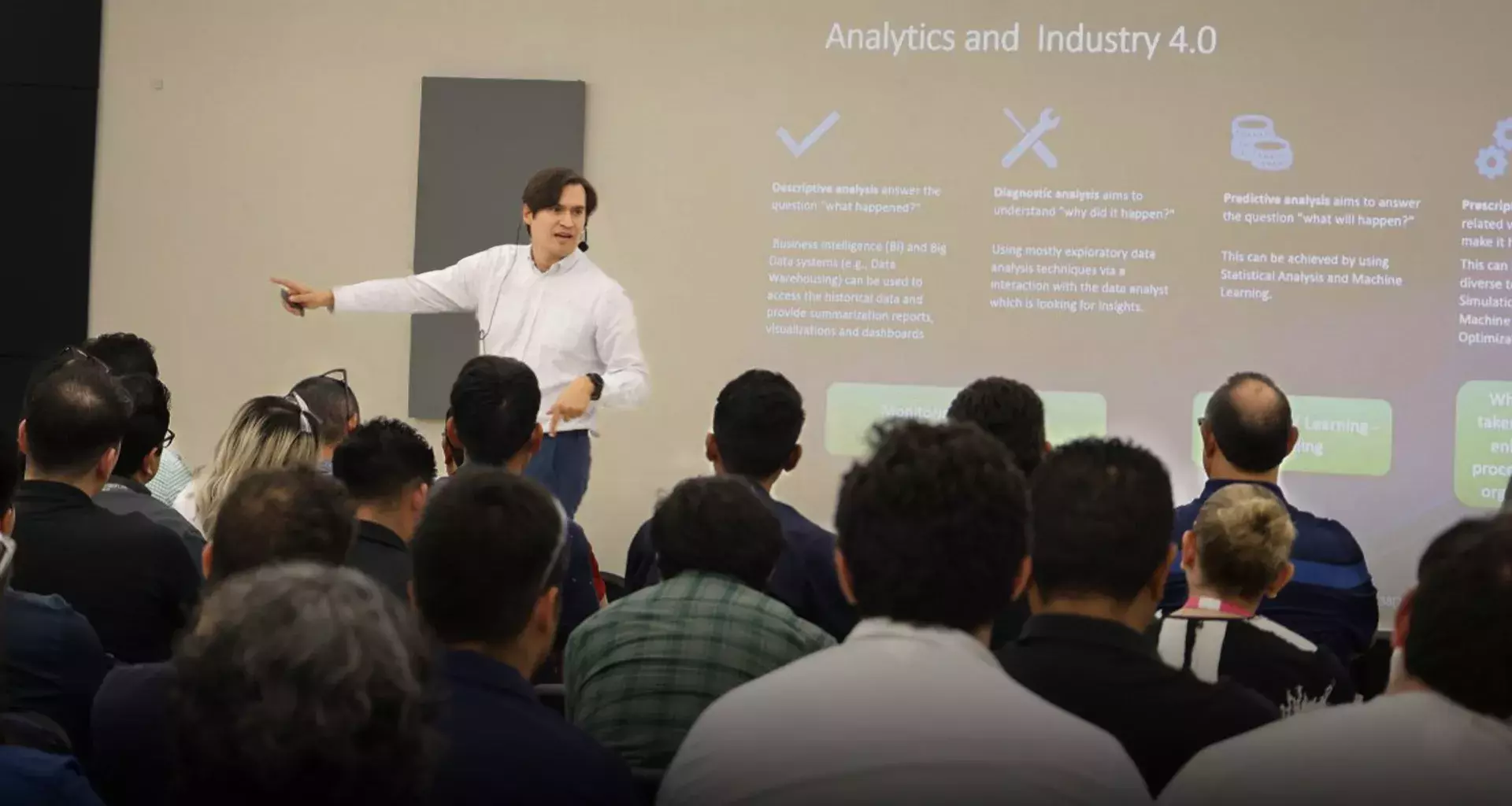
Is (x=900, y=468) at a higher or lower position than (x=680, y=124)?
lower

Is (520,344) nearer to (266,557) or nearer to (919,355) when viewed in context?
(919,355)

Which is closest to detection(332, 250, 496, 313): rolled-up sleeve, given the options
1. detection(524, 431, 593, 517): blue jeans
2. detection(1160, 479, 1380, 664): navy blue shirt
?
detection(524, 431, 593, 517): blue jeans

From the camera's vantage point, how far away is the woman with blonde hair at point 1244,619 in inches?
84.6

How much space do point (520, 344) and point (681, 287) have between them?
101cm

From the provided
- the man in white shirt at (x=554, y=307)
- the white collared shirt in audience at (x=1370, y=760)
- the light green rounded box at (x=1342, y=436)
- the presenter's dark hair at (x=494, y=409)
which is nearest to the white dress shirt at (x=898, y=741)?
the white collared shirt in audience at (x=1370, y=760)

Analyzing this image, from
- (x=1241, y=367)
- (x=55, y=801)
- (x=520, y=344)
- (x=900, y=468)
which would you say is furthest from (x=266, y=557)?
(x=1241, y=367)

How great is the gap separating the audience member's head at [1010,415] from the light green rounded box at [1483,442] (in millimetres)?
3125

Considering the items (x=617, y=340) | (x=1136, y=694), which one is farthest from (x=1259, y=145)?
(x=1136, y=694)

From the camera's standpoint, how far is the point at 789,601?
2809mm

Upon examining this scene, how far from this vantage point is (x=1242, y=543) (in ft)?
7.93

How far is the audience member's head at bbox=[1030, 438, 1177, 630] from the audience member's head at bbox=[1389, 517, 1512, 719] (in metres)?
0.37

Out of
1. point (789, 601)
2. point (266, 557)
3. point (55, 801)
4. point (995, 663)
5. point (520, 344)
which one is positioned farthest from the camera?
point (520, 344)

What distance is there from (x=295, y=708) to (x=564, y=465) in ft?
12.9

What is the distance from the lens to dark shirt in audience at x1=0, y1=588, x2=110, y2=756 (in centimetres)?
198
